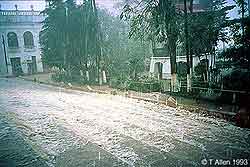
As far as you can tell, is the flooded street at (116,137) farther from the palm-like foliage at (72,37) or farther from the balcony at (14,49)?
the balcony at (14,49)

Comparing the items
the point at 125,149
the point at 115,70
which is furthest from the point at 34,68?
the point at 125,149

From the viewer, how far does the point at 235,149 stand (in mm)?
7562

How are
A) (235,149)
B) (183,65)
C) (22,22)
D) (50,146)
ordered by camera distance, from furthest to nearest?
(22,22)
(183,65)
(50,146)
(235,149)

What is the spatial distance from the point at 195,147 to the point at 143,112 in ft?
16.8

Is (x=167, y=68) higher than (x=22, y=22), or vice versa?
(x=22, y=22)

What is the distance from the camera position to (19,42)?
140ft

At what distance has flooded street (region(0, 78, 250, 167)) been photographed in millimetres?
7340

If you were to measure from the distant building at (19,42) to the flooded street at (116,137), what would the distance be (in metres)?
30.4

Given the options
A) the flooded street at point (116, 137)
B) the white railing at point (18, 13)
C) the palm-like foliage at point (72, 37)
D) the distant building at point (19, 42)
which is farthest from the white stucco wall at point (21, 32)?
the flooded street at point (116, 137)

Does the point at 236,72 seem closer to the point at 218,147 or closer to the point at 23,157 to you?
the point at 218,147

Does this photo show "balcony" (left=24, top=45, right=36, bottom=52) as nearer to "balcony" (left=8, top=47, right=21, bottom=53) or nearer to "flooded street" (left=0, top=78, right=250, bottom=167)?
"balcony" (left=8, top=47, right=21, bottom=53)

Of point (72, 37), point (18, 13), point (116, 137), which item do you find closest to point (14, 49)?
point (18, 13)

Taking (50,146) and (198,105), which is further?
(198,105)

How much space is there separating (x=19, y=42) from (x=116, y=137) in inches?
1507
